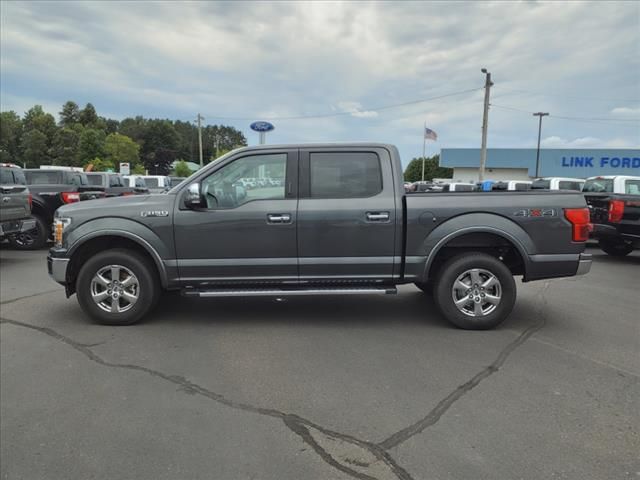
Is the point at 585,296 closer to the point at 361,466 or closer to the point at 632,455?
the point at 632,455

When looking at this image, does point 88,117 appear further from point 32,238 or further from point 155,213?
point 155,213

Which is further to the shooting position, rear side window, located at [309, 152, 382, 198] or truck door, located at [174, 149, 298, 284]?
rear side window, located at [309, 152, 382, 198]

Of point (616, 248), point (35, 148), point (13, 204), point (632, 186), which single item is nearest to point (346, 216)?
point (13, 204)

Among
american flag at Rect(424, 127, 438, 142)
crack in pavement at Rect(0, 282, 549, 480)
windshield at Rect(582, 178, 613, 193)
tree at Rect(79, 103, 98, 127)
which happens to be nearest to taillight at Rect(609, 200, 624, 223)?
windshield at Rect(582, 178, 613, 193)

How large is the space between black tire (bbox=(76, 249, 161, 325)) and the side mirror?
0.84 metres

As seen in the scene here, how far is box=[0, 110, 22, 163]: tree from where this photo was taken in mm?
70000

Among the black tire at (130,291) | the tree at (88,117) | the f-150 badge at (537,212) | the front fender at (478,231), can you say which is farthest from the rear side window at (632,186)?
the tree at (88,117)

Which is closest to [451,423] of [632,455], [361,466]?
[361,466]

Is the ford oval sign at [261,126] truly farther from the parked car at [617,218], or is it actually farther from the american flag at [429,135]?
the american flag at [429,135]

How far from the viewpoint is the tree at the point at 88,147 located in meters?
66.7

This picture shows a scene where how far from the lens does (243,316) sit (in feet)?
18.5

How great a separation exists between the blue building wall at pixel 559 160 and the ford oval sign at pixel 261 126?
1608 inches

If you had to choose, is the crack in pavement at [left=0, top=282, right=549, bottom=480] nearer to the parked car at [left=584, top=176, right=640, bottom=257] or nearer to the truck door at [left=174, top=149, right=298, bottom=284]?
the truck door at [left=174, top=149, right=298, bottom=284]

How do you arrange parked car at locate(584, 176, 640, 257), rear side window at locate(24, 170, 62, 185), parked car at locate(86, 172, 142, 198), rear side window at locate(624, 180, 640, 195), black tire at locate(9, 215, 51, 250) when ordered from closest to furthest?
parked car at locate(584, 176, 640, 257) → black tire at locate(9, 215, 51, 250) → rear side window at locate(624, 180, 640, 195) → rear side window at locate(24, 170, 62, 185) → parked car at locate(86, 172, 142, 198)
